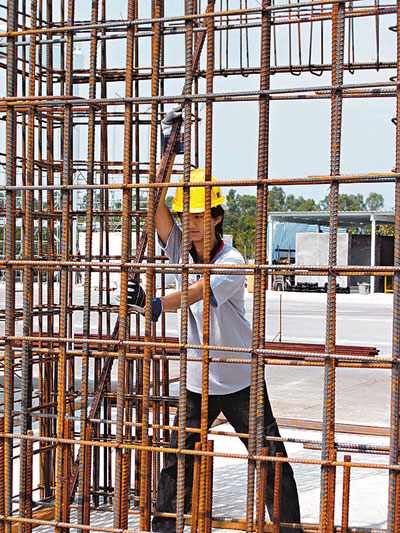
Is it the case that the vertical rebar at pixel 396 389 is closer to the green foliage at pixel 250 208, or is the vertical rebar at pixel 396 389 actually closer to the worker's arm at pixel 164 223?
the worker's arm at pixel 164 223

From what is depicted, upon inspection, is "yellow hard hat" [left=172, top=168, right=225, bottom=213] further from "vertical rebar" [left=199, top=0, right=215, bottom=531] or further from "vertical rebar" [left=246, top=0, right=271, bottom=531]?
"vertical rebar" [left=246, top=0, right=271, bottom=531]

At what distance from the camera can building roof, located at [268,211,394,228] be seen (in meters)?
41.1

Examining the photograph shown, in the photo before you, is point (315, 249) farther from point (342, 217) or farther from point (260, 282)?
point (260, 282)

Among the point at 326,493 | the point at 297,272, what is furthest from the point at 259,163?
the point at 326,493

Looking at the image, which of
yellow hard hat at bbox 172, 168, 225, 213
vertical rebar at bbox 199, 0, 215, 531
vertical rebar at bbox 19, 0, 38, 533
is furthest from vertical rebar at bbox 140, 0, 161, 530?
vertical rebar at bbox 19, 0, 38, 533

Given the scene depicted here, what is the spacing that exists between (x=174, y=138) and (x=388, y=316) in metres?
24.4

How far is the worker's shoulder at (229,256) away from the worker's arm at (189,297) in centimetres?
24

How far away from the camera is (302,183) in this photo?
3578 mm

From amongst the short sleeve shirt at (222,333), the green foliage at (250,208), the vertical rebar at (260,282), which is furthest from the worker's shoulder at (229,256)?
the green foliage at (250,208)

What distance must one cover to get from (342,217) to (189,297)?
4184cm

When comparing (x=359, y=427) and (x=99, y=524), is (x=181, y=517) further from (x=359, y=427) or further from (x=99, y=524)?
(x=359, y=427)

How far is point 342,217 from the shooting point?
45281mm

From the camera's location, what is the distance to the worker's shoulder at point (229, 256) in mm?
4418

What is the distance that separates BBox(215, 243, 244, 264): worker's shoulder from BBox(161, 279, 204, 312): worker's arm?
24 cm
